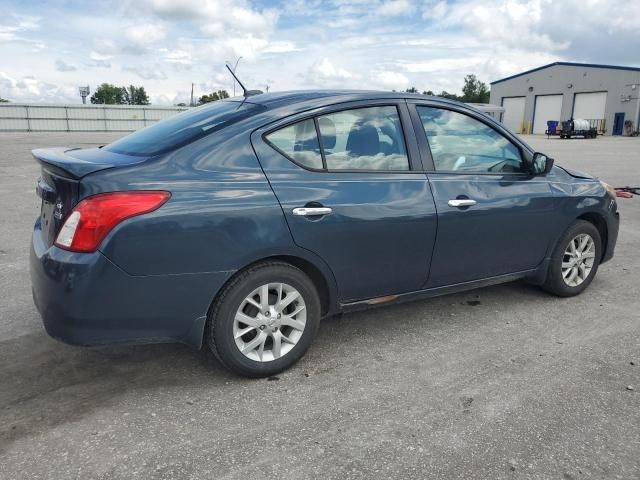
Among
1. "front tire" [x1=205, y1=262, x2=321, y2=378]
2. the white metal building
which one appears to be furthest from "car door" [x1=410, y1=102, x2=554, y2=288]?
the white metal building

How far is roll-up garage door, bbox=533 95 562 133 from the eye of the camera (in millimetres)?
58656

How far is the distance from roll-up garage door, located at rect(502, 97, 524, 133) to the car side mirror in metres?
63.0

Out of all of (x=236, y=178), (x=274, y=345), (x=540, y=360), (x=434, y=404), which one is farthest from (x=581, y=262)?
(x=236, y=178)

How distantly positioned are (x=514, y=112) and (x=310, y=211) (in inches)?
2650

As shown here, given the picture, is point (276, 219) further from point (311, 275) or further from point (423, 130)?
point (423, 130)

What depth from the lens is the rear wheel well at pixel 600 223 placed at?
4691 mm

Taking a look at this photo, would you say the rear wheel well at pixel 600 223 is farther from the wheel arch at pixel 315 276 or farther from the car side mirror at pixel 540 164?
the wheel arch at pixel 315 276

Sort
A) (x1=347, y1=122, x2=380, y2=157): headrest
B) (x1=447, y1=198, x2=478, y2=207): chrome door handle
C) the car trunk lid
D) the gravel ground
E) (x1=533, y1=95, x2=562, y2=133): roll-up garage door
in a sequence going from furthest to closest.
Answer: (x1=533, y1=95, x2=562, y2=133): roll-up garage door < (x1=447, y1=198, x2=478, y2=207): chrome door handle < (x1=347, y1=122, x2=380, y2=157): headrest < the car trunk lid < the gravel ground

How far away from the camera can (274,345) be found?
3.26 m

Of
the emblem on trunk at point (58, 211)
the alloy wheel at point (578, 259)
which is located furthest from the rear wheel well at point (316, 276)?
the alloy wheel at point (578, 259)

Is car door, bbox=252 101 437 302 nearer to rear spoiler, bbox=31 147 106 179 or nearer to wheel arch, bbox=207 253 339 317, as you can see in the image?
wheel arch, bbox=207 253 339 317

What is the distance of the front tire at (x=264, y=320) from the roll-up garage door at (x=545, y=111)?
61664 mm

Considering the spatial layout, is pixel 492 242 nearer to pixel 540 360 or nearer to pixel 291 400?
pixel 540 360

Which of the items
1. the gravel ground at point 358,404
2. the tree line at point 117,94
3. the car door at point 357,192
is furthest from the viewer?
the tree line at point 117,94
